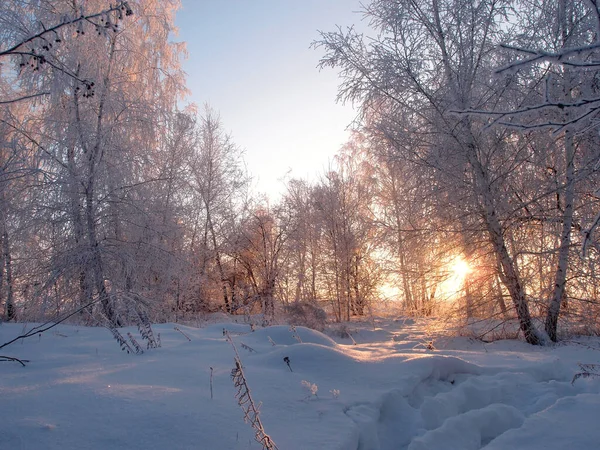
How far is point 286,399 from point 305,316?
6.60 meters

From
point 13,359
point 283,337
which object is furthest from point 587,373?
point 13,359

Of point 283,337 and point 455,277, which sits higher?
point 455,277

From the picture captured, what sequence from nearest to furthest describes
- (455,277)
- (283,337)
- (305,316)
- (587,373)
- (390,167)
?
(587,373) < (283,337) < (455,277) < (390,167) < (305,316)

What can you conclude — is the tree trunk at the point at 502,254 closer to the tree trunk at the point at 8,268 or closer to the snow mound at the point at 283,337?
the snow mound at the point at 283,337

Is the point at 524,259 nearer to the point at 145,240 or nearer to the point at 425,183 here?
the point at 425,183

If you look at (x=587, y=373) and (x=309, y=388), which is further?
(x=587, y=373)

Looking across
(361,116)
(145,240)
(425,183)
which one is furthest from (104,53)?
(425,183)

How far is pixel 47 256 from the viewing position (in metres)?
8.23

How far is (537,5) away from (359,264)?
9928 millimetres

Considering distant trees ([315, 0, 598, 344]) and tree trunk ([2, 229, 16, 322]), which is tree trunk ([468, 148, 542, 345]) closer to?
distant trees ([315, 0, 598, 344])

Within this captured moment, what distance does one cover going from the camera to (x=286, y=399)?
252 cm

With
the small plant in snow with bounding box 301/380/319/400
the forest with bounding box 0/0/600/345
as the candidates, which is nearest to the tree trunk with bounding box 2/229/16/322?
the forest with bounding box 0/0/600/345

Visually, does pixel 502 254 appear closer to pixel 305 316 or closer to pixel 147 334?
pixel 305 316

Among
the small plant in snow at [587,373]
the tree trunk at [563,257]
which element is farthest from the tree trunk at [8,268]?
the tree trunk at [563,257]
